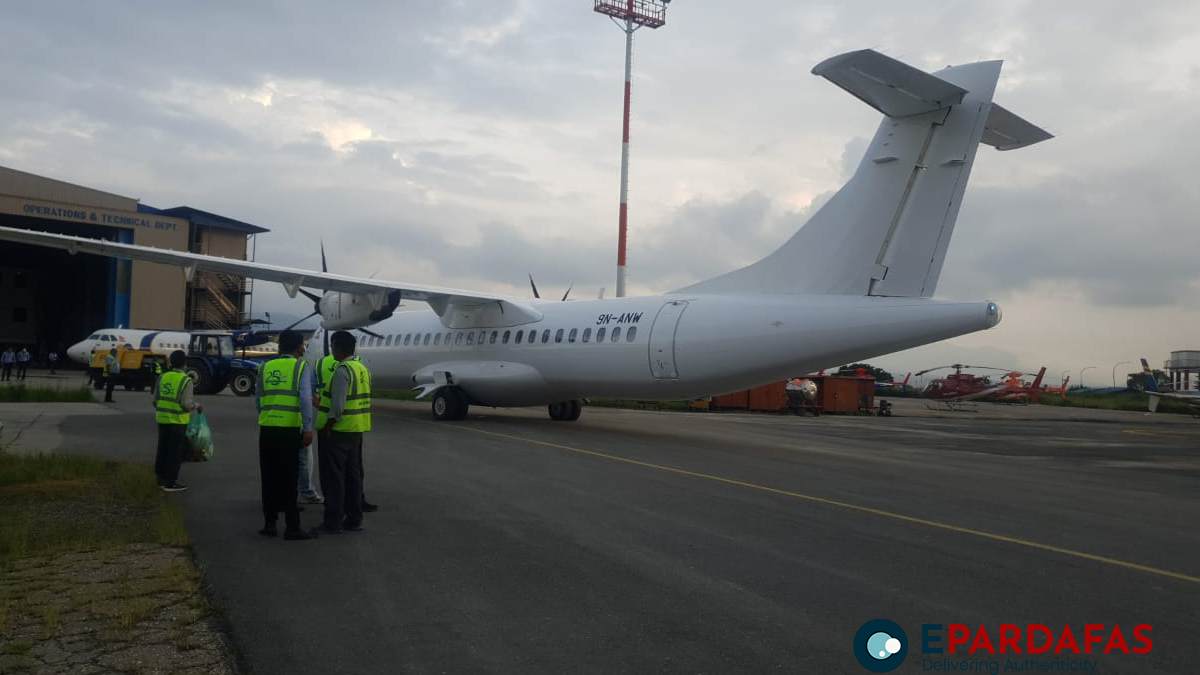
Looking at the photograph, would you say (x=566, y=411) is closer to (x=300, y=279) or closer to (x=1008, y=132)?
(x=300, y=279)

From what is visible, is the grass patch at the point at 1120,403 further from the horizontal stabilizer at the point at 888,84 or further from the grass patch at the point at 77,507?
the grass patch at the point at 77,507

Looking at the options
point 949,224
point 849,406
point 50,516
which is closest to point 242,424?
point 50,516

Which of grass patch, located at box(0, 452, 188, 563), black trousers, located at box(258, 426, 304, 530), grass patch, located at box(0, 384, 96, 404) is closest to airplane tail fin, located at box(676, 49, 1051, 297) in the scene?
black trousers, located at box(258, 426, 304, 530)

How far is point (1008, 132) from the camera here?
13.5m

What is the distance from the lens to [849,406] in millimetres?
35000

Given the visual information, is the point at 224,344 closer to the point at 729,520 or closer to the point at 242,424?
the point at 242,424

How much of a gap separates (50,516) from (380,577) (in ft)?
12.6

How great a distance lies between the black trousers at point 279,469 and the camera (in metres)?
7.12

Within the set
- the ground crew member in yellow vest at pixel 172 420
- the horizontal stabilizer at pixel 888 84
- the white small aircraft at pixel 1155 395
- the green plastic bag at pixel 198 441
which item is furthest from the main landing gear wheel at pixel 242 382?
the white small aircraft at pixel 1155 395

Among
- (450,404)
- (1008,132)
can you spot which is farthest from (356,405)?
(450,404)

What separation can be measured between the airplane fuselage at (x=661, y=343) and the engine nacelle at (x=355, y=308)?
1.88 m

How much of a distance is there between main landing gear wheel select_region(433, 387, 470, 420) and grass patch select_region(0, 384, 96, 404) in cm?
1075

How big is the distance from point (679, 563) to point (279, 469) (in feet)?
11.4

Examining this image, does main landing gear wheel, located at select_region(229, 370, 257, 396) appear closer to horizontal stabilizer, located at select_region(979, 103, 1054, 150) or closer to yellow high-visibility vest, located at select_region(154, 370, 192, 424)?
yellow high-visibility vest, located at select_region(154, 370, 192, 424)
